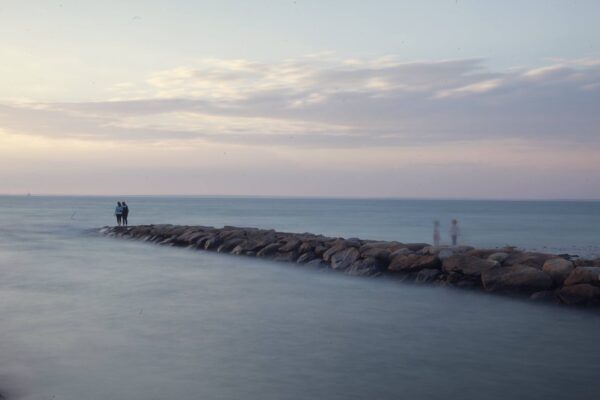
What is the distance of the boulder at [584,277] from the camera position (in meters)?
12.7

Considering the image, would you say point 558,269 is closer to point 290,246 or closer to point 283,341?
point 283,341

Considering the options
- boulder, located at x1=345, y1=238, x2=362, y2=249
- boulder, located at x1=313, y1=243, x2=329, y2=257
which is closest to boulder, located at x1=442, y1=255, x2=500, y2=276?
boulder, located at x1=345, y1=238, x2=362, y2=249

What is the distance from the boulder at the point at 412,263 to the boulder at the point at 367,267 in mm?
317

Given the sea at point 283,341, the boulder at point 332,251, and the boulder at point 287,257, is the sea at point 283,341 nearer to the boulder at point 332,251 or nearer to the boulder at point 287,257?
the boulder at point 332,251

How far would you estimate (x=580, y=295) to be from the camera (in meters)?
12.4

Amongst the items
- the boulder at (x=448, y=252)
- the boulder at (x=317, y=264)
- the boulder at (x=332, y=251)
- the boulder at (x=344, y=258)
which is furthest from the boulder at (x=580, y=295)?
the boulder at (x=332, y=251)

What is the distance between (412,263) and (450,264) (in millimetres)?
1344

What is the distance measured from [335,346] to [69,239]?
2589 centimetres

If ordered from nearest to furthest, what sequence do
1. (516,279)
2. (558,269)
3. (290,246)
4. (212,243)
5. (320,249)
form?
(558,269) → (516,279) → (320,249) → (290,246) → (212,243)

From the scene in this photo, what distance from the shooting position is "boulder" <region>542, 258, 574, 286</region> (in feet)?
43.5

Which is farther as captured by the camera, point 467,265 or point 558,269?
point 467,265

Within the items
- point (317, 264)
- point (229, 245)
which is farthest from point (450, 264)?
point (229, 245)

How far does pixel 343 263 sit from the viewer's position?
1805 centimetres

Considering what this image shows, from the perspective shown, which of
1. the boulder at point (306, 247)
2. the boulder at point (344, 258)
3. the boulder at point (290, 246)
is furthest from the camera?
the boulder at point (290, 246)
